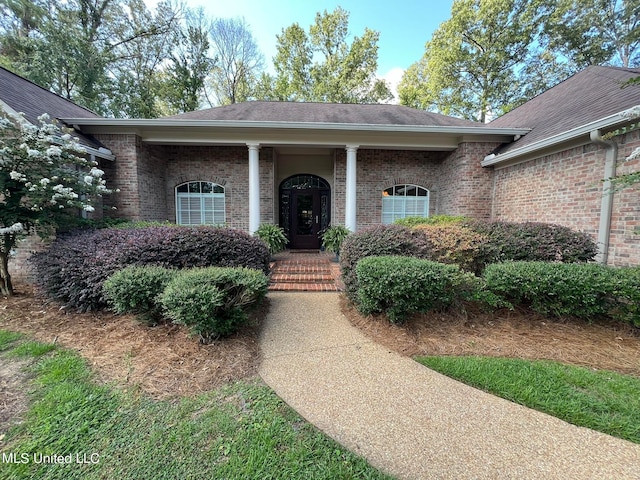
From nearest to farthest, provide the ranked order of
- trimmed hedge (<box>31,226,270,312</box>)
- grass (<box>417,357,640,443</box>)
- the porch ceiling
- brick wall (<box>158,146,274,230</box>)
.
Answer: grass (<box>417,357,640,443</box>)
trimmed hedge (<box>31,226,270,312</box>)
the porch ceiling
brick wall (<box>158,146,274,230</box>)

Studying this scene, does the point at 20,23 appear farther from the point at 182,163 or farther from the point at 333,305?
the point at 333,305

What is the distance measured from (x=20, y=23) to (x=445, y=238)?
22.5m

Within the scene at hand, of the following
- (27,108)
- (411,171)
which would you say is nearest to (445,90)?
(411,171)

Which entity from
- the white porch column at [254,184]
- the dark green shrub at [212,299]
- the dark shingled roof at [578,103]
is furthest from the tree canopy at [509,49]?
the dark green shrub at [212,299]

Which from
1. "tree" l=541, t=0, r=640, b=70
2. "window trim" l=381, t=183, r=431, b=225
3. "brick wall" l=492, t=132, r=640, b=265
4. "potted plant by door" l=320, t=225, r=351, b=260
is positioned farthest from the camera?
"tree" l=541, t=0, r=640, b=70

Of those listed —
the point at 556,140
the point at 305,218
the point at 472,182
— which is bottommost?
the point at 305,218

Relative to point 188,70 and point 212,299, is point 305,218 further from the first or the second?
point 188,70

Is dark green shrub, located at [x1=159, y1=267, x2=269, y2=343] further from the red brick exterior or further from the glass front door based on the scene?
the glass front door

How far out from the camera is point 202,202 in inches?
341

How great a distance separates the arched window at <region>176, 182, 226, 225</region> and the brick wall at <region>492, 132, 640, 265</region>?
832 cm

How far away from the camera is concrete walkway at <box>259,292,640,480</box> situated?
1626mm

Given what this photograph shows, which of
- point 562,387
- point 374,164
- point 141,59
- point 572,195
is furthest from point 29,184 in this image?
point 141,59

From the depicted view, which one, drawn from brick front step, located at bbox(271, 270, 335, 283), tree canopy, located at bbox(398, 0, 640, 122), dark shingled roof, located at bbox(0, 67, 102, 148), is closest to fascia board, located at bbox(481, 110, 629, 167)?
brick front step, located at bbox(271, 270, 335, 283)

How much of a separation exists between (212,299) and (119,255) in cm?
216
